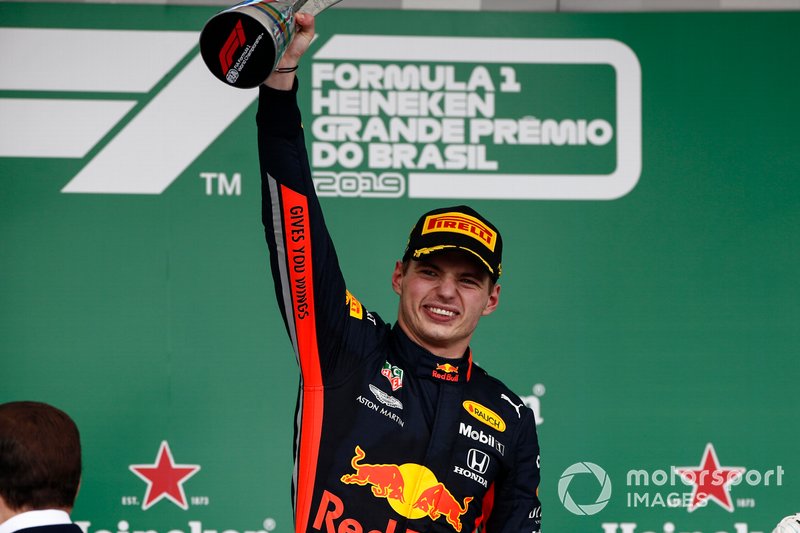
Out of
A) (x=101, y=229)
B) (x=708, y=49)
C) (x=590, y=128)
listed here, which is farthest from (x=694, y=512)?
(x=101, y=229)

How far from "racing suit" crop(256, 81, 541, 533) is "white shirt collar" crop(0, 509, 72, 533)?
0.51 m

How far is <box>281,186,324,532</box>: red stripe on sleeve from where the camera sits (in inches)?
69.9

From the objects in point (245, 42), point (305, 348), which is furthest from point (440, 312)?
point (245, 42)

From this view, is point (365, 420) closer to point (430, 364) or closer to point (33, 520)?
point (430, 364)

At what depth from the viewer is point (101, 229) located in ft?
9.37

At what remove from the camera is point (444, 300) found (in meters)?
1.91

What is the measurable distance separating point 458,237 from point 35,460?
814 mm

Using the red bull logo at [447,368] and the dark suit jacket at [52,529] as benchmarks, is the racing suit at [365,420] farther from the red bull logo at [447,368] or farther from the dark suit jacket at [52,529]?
the dark suit jacket at [52,529]

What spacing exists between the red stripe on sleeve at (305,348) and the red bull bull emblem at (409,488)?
0.07 meters

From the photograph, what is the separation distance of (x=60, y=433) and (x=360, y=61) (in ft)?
5.59

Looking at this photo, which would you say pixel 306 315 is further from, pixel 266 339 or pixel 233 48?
pixel 266 339

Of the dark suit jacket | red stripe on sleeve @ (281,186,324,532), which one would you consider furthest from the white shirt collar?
red stripe on sleeve @ (281,186,324,532)

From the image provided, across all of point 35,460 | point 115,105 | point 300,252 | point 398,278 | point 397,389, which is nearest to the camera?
point 35,460

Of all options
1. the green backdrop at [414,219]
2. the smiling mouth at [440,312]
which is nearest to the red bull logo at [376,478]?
the smiling mouth at [440,312]
